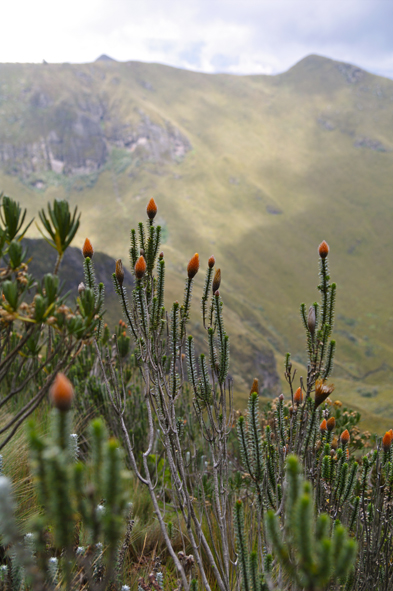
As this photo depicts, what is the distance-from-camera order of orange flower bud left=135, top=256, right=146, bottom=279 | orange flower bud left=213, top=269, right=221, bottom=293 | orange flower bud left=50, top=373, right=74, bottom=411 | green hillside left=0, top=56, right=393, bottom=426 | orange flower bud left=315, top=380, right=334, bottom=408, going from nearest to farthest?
orange flower bud left=50, top=373, right=74, bottom=411 < orange flower bud left=315, top=380, right=334, bottom=408 < orange flower bud left=135, top=256, right=146, bottom=279 < orange flower bud left=213, top=269, right=221, bottom=293 < green hillside left=0, top=56, right=393, bottom=426

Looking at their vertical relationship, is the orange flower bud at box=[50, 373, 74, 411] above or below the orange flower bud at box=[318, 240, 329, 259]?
below

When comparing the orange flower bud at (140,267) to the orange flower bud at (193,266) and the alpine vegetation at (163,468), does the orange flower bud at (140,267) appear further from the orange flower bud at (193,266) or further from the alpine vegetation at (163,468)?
the orange flower bud at (193,266)

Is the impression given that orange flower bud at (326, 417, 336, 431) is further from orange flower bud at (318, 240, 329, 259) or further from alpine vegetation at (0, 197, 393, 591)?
orange flower bud at (318, 240, 329, 259)

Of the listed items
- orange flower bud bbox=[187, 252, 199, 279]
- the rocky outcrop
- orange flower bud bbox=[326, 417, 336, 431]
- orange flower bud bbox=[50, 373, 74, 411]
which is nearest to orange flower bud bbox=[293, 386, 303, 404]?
orange flower bud bbox=[326, 417, 336, 431]

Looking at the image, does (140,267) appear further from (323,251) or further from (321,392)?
(321,392)

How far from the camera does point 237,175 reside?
13250 cm

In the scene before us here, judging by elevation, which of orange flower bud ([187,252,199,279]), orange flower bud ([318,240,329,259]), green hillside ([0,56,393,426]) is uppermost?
green hillside ([0,56,393,426])

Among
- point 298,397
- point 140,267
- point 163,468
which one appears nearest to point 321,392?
point 298,397

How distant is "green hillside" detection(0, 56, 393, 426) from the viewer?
319 feet

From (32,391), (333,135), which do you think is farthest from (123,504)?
(333,135)

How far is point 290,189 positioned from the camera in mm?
132500

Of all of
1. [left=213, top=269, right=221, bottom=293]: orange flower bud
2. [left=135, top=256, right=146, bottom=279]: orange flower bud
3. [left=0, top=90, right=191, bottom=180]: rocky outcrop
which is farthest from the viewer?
[left=0, top=90, right=191, bottom=180]: rocky outcrop

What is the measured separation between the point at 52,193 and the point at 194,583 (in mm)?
130681

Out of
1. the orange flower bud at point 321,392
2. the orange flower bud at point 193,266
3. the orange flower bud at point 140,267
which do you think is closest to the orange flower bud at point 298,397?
the orange flower bud at point 321,392
